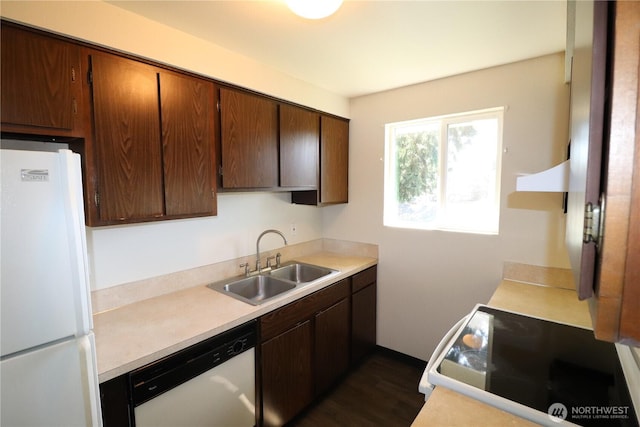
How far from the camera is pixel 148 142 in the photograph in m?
1.49

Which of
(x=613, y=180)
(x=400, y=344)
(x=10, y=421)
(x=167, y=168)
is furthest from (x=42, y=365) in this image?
(x=400, y=344)

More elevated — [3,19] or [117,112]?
[3,19]

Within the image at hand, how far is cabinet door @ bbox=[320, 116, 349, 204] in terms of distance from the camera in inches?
102

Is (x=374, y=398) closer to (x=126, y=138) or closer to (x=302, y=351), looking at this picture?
(x=302, y=351)

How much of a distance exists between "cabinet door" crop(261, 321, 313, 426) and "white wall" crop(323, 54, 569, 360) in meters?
1.03

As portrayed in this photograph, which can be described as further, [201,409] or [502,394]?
[201,409]

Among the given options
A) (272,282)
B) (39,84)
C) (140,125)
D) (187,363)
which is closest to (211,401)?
(187,363)

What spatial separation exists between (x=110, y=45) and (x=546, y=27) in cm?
222

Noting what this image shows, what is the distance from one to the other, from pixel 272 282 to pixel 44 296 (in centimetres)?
152

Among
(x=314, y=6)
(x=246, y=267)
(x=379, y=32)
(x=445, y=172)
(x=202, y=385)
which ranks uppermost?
(x=379, y=32)

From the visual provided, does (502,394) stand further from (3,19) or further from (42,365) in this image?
(3,19)

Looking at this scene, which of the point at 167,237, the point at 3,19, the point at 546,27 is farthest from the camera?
the point at 167,237

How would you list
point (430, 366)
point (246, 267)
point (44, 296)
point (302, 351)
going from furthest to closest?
point (246, 267) < point (302, 351) < point (430, 366) < point (44, 296)

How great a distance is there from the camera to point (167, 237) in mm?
1884
